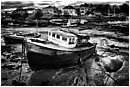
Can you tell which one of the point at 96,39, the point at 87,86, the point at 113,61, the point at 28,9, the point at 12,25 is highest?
the point at 28,9

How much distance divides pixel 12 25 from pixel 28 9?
1.06 feet

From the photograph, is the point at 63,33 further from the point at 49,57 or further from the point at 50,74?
the point at 50,74

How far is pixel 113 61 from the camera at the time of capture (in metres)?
2.39

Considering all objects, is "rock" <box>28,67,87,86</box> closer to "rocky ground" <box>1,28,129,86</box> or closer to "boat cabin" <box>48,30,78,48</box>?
"rocky ground" <box>1,28,129,86</box>

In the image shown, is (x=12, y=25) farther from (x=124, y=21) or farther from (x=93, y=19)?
(x=124, y=21)

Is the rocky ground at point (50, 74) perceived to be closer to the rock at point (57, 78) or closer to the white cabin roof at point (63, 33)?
the rock at point (57, 78)

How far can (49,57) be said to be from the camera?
2.31 metres

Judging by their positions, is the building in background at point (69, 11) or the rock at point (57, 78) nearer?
the rock at point (57, 78)

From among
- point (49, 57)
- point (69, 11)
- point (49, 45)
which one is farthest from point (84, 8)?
point (49, 57)

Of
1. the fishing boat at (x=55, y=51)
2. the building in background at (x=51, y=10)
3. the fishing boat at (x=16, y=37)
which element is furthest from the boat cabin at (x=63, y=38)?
the building in background at (x=51, y=10)

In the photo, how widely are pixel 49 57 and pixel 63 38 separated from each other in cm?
32

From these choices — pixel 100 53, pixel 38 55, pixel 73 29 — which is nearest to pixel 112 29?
pixel 100 53

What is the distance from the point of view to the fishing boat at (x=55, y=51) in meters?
2.29

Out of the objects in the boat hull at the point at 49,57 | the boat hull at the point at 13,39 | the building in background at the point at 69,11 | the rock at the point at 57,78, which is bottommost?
the rock at the point at 57,78
